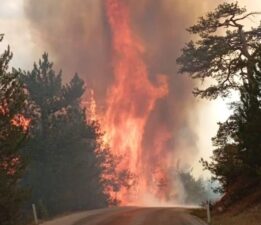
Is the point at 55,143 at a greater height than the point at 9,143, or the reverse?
the point at 55,143

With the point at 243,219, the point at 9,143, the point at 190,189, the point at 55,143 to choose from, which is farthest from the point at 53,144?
the point at 190,189

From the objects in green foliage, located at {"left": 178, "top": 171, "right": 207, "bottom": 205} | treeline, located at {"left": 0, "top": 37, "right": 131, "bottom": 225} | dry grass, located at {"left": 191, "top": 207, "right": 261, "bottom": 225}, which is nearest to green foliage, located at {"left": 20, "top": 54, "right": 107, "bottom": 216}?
treeline, located at {"left": 0, "top": 37, "right": 131, "bottom": 225}

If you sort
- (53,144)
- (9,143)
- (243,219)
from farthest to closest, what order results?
1. (53,144)
2. (9,143)
3. (243,219)

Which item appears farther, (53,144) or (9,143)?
(53,144)

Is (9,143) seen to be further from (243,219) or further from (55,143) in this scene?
(55,143)

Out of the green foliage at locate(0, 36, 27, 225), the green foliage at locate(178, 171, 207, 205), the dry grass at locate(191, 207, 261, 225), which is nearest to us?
the dry grass at locate(191, 207, 261, 225)

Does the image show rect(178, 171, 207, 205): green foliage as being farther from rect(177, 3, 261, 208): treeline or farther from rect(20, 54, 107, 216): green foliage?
rect(177, 3, 261, 208): treeline

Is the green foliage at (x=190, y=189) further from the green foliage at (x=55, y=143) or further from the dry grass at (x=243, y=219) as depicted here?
the dry grass at (x=243, y=219)

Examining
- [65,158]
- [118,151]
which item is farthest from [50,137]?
[118,151]

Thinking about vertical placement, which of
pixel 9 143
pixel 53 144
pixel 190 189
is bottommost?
pixel 190 189

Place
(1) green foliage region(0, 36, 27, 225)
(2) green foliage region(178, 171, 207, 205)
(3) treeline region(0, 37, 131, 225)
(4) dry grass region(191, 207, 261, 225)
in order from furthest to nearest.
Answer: (2) green foliage region(178, 171, 207, 205), (3) treeline region(0, 37, 131, 225), (1) green foliage region(0, 36, 27, 225), (4) dry grass region(191, 207, 261, 225)

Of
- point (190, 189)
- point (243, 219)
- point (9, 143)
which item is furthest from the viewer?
point (190, 189)

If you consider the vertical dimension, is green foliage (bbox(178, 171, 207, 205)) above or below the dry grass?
above

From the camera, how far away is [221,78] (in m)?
32.6
